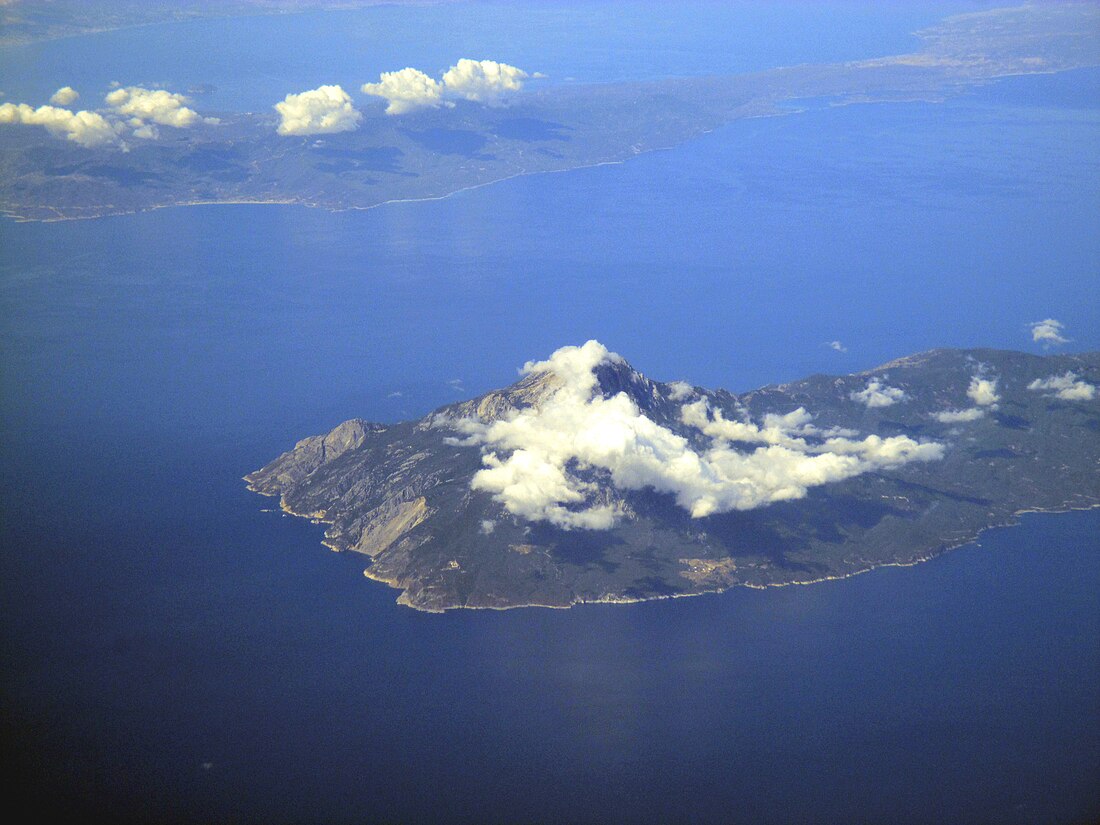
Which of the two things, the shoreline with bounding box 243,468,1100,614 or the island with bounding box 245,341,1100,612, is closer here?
the shoreline with bounding box 243,468,1100,614

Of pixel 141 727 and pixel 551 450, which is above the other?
pixel 551 450

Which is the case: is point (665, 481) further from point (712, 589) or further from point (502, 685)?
point (502, 685)

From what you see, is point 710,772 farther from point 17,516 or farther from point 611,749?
point 17,516

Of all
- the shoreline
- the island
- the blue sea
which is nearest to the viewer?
the blue sea

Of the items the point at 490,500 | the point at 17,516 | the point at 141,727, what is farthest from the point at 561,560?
the point at 17,516

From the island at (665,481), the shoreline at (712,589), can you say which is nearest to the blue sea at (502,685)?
the shoreline at (712,589)

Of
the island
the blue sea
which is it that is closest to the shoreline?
the island

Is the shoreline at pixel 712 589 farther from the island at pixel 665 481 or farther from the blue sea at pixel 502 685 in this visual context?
the blue sea at pixel 502 685

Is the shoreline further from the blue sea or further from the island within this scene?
the blue sea
